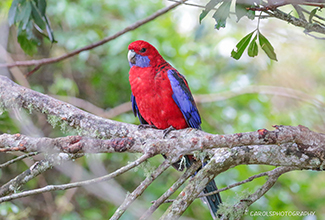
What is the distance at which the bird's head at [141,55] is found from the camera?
3.14m

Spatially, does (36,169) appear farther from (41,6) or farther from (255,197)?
(41,6)

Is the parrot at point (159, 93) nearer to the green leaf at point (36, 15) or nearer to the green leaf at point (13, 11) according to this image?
the green leaf at point (36, 15)

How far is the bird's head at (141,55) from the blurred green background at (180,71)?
1054mm

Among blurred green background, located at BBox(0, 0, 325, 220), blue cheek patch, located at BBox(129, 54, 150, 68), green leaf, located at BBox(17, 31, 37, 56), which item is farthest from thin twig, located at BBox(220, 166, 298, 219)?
green leaf, located at BBox(17, 31, 37, 56)

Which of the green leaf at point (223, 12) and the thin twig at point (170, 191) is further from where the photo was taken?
the green leaf at point (223, 12)

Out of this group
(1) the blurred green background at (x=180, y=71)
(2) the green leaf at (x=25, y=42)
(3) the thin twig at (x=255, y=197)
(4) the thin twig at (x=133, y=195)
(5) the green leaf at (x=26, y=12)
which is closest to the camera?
(4) the thin twig at (x=133, y=195)

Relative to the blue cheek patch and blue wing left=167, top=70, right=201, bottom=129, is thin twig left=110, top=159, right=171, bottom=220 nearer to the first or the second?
blue wing left=167, top=70, right=201, bottom=129

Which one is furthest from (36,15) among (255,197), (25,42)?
(255,197)

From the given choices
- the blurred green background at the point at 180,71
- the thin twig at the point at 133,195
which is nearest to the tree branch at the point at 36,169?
the thin twig at the point at 133,195

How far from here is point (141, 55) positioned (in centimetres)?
316

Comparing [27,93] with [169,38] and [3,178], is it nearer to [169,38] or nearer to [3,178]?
[169,38]

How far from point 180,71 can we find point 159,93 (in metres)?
1.67

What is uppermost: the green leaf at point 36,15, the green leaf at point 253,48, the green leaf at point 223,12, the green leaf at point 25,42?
the green leaf at point 36,15

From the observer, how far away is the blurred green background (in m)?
4.12
